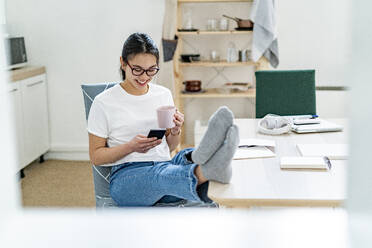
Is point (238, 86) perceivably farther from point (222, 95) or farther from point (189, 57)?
point (189, 57)

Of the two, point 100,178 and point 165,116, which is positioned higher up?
point 165,116

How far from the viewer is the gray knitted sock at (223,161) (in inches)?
45.9

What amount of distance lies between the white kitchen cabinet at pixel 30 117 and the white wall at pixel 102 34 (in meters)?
0.12

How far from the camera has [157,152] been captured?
1728mm

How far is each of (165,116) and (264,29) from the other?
6.00ft

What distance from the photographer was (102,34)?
3568mm

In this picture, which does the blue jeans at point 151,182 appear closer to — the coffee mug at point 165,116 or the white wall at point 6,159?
the coffee mug at point 165,116

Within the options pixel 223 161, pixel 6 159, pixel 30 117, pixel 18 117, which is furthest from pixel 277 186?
pixel 30 117

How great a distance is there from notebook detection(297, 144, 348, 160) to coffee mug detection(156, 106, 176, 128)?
16.5 inches

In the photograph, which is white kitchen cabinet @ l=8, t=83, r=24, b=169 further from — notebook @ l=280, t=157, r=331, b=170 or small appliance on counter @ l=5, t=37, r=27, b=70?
notebook @ l=280, t=157, r=331, b=170

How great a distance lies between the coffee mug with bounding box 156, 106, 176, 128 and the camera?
162 cm

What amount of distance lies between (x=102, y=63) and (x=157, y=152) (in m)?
2.00

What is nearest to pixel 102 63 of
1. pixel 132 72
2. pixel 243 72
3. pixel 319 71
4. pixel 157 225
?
pixel 243 72

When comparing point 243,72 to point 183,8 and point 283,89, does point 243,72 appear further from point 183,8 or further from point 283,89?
point 283,89
